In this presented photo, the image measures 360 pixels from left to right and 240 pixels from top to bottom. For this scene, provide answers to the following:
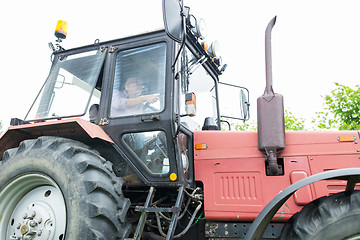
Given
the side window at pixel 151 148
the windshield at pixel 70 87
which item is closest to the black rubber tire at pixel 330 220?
the side window at pixel 151 148

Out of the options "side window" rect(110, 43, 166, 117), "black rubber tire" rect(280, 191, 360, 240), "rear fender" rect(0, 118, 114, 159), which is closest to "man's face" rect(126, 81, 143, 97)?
"side window" rect(110, 43, 166, 117)

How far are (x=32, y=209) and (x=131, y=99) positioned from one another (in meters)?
1.33

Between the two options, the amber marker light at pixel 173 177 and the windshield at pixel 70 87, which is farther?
the windshield at pixel 70 87

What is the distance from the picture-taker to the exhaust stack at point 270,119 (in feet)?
8.54

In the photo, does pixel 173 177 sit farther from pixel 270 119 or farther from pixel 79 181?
pixel 270 119

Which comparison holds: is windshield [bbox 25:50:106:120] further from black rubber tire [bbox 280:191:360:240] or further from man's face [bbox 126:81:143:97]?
black rubber tire [bbox 280:191:360:240]

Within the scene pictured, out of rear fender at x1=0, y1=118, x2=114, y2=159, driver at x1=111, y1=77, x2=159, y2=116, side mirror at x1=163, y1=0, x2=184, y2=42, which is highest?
side mirror at x1=163, y1=0, x2=184, y2=42

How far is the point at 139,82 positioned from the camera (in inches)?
116

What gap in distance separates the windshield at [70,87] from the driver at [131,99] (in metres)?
0.24

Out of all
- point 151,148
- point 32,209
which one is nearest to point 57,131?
point 32,209

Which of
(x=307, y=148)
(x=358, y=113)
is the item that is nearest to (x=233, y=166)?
(x=307, y=148)

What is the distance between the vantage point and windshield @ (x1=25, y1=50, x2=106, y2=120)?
122 inches

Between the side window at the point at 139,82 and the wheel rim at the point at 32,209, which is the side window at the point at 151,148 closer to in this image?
the side window at the point at 139,82

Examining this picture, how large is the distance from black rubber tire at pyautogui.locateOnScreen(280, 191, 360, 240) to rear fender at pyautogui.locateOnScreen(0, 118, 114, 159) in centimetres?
176
